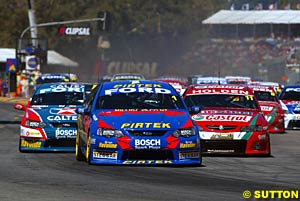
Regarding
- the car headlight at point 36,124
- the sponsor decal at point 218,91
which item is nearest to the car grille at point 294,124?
the sponsor decal at point 218,91

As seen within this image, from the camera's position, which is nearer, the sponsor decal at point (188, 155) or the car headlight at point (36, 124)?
the sponsor decal at point (188, 155)

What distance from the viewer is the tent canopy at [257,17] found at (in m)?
104

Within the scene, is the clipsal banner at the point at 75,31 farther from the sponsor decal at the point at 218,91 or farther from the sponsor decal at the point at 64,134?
the sponsor decal at the point at 64,134

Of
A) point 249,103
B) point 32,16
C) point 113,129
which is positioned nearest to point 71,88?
point 249,103

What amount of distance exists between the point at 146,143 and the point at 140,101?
154 cm

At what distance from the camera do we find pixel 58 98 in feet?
63.0

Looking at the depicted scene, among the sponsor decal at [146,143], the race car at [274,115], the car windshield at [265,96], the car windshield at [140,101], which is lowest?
the race car at [274,115]

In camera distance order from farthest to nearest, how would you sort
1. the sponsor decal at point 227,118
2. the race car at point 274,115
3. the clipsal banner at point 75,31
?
1. the clipsal banner at point 75,31
2. the race car at point 274,115
3. the sponsor decal at point 227,118

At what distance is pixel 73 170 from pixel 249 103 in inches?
223

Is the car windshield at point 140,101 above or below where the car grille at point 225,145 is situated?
above

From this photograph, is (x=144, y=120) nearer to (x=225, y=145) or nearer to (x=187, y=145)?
(x=187, y=145)

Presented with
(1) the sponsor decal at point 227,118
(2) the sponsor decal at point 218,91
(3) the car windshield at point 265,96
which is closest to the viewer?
(1) the sponsor decal at point 227,118

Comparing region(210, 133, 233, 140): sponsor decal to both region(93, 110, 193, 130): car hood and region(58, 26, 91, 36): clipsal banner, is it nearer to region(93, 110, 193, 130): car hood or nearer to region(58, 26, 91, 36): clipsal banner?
region(93, 110, 193, 130): car hood

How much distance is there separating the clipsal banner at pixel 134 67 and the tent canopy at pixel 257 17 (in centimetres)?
888
